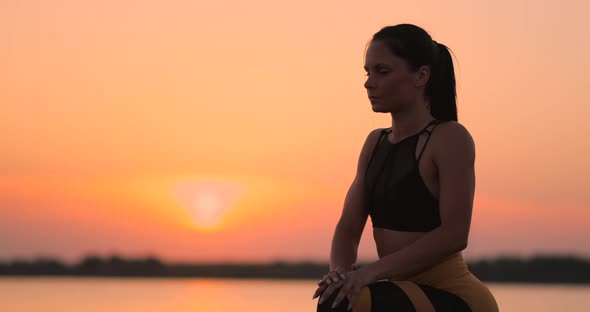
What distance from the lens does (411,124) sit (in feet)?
17.5

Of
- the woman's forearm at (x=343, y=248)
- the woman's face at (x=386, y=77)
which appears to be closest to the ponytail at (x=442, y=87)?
the woman's face at (x=386, y=77)

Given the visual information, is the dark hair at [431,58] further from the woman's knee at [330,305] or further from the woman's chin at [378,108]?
the woman's knee at [330,305]

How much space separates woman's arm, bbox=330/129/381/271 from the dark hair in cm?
41

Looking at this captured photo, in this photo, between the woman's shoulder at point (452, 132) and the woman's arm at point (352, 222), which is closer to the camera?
the woman's shoulder at point (452, 132)

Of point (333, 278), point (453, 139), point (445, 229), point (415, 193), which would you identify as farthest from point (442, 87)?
point (333, 278)

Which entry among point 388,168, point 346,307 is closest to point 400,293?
point 346,307

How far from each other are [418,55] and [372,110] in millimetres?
312

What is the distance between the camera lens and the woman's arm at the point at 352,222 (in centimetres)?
552

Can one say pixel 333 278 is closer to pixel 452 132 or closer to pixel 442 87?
pixel 452 132

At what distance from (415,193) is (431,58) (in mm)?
570

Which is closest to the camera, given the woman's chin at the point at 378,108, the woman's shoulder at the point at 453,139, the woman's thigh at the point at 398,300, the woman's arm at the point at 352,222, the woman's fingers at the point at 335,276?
the woman's thigh at the point at 398,300

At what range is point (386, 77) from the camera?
203 inches

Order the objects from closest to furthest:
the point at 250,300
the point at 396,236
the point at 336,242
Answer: the point at 396,236 → the point at 336,242 → the point at 250,300

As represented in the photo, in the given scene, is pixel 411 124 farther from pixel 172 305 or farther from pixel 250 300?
pixel 250 300
